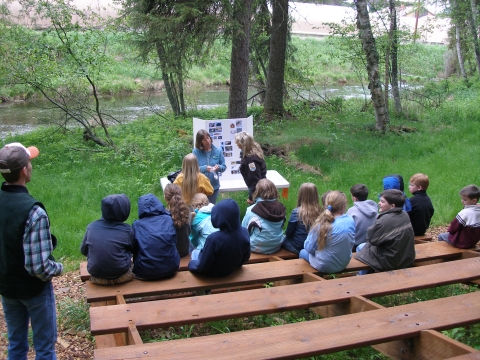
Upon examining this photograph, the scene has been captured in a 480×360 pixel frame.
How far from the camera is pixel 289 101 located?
17719 millimetres

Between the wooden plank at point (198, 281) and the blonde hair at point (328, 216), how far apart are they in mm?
358

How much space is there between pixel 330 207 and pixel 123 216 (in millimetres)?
1911

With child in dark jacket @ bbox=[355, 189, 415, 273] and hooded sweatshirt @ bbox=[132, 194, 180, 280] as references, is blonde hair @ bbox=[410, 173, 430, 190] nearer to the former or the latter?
child in dark jacket @ bbox=[355, 189, 415, 273]

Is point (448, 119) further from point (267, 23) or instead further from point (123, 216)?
point (123, 216)

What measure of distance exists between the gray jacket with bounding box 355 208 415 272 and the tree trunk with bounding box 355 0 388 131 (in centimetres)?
780

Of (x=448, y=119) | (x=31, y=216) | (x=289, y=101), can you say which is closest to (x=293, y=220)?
(x=31, y=216)

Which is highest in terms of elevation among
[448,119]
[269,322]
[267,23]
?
[267,23]

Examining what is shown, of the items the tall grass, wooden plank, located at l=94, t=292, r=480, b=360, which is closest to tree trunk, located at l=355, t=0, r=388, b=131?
the tall grass

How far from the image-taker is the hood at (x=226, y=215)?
13.7 ft

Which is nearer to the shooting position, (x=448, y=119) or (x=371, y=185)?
(x=371, y=185)

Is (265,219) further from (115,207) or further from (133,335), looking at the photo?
(133,335)

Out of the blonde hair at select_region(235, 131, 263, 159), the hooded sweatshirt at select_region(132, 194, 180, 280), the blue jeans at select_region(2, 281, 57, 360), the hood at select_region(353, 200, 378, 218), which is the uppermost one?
the blonde hair at select_region(235, 131, 263, 159)

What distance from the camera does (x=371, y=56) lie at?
11.9 m

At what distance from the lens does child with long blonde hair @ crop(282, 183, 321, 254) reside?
200 inches
